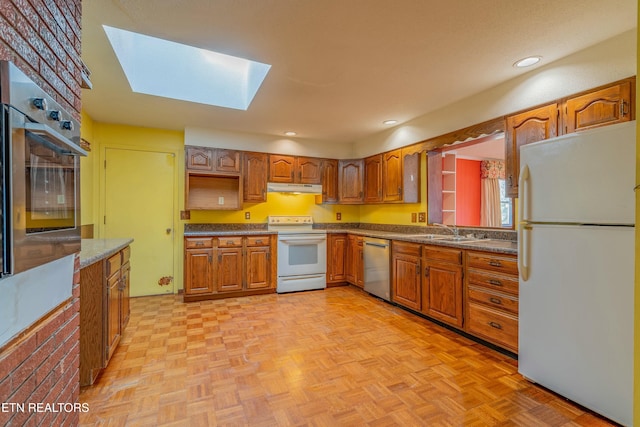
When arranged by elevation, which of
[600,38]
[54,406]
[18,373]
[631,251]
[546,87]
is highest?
[600,38]

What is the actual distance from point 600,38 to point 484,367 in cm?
246

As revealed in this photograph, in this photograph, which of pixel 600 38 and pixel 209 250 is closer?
pixel 600 38

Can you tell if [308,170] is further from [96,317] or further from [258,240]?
[96,317]

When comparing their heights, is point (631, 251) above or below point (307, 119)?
below

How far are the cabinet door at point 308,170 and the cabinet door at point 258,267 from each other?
1.25 metres

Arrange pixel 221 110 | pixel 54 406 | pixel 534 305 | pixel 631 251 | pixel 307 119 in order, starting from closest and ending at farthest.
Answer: pixel 54 406 → pixel 631 251 → pixel 534 305 → pixel 221 110 → pixel 307 119

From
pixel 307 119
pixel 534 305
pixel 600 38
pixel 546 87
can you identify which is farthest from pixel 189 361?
pixel 600 38

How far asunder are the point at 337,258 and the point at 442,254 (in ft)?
6.48

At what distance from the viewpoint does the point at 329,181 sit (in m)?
4.84

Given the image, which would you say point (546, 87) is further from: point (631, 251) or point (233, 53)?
point (233, 53)

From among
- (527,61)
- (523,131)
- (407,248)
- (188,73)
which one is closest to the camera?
(527,61)

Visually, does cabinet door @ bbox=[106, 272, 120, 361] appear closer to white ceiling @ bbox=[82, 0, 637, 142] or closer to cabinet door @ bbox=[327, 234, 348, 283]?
white ceiling @ bbox=[82, 0, 637, 142]

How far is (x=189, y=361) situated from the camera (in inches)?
89.7

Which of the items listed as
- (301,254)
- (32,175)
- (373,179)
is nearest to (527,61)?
(373,179)
